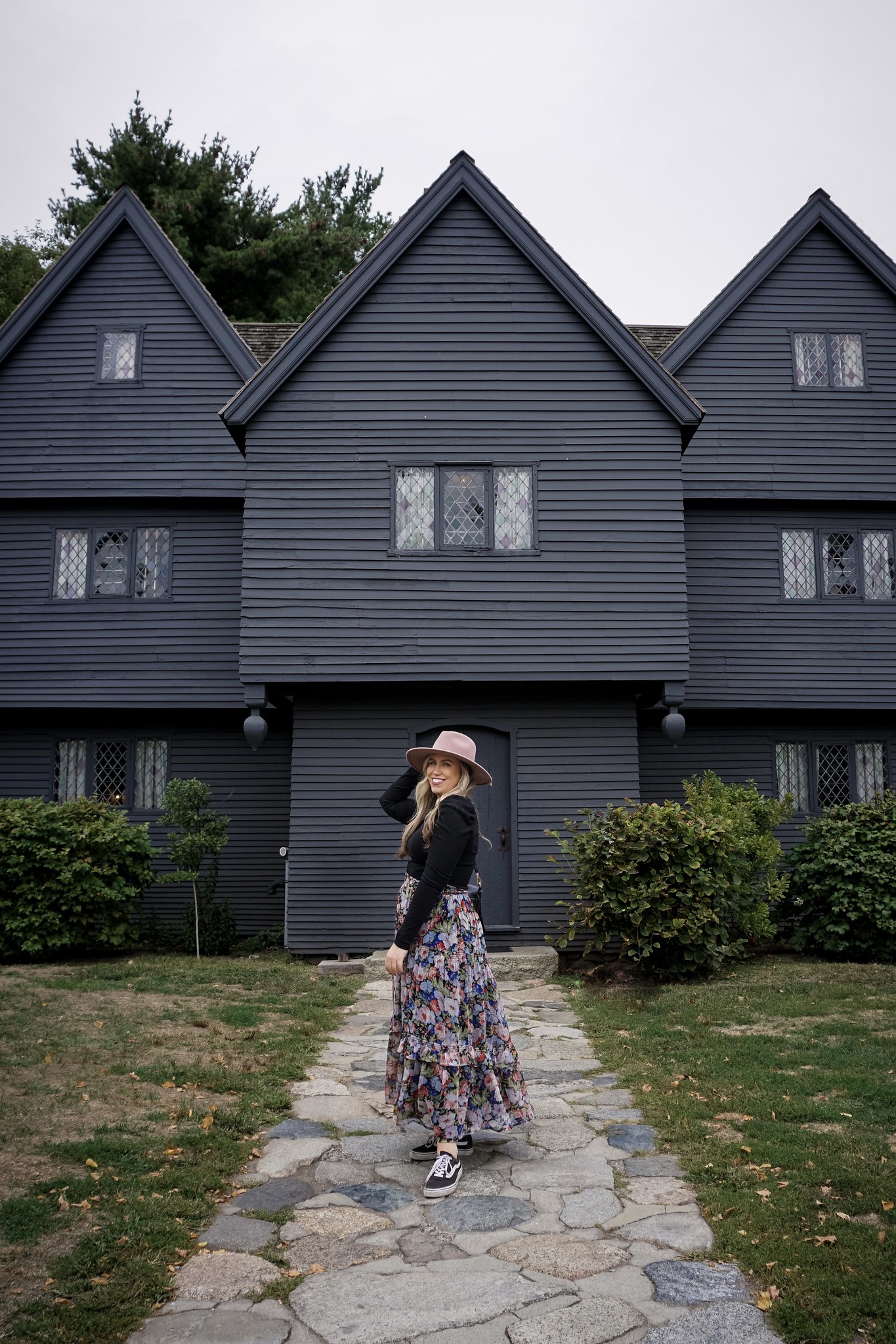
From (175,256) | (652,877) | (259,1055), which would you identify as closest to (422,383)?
(175,256)

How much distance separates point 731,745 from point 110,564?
955 cm

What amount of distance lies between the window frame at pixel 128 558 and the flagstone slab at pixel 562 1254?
12.8 meters

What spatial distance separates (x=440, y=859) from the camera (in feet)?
17.9

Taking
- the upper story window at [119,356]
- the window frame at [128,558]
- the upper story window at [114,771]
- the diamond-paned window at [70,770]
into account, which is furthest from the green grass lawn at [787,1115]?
the upper story window at [119,356]

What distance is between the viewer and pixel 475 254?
14.5 metres

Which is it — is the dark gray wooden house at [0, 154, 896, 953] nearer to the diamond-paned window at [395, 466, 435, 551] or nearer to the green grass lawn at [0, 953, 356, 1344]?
the diamond-paned window at [395, 466, 435, 551]

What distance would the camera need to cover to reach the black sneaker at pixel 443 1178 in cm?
523

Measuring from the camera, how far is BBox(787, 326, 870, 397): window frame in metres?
16.5

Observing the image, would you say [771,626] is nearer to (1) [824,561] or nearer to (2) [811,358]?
(1) [824,561]

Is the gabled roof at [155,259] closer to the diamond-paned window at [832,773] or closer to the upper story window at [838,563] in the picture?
the upper story window at [838,563]

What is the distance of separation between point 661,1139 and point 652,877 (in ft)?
17.4

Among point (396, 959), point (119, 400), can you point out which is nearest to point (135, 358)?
point (119, 400)

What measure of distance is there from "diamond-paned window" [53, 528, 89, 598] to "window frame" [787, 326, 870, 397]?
1084 cm

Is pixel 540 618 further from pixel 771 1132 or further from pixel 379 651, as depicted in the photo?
pixel 771 1132
